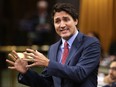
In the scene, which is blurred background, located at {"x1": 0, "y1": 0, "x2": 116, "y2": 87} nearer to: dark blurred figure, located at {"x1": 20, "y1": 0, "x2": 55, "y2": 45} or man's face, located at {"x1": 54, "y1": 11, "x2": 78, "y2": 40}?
dark blurred figure, located at {"x1": 20, "y1": 0, "x2": 55, "y2": 45}

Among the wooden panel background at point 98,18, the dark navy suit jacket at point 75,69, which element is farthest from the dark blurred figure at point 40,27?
the dark navy suit jacket at point 75,69

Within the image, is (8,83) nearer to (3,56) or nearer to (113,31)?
(3,56)

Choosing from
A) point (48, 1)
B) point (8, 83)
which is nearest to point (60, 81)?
point (8, 83)

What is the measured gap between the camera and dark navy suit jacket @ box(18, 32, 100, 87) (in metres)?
4.07

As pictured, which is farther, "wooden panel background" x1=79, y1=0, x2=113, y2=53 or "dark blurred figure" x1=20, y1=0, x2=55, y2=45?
"dark blurred figure" x1=20, y1=0, x2=55, y2=45

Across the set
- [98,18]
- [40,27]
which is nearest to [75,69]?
[98,18]

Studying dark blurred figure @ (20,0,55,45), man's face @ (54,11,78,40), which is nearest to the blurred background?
dark blurred figure @ (20,0,55,45)

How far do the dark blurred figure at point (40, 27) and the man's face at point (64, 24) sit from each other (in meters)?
6.66

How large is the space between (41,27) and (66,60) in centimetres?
729

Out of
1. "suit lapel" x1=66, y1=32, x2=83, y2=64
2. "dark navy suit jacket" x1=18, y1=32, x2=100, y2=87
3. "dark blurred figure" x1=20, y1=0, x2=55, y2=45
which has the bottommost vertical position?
"dark blurred figure" x1=20, y1=0, x2=55, y2=45

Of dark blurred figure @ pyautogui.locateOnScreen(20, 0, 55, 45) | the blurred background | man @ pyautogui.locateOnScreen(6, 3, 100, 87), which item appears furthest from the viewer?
dark blurred figure @ pyautogui.locateOnScreen(20, 0, 55, 45)

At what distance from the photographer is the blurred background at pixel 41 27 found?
8.89m

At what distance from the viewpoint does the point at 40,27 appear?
11492 mm

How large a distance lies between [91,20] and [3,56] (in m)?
2.28
